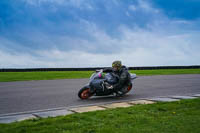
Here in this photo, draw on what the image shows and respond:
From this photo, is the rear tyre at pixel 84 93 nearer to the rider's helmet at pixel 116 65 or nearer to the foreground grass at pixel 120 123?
the rider's helmet at pixel 116 65

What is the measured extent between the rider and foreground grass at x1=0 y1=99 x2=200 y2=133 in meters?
3.45

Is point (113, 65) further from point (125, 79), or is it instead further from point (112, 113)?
point (112, 113)

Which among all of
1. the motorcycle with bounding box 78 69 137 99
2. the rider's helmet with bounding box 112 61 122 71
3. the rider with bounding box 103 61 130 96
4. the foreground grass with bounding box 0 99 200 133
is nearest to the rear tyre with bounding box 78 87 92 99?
the motorcycle with bounding box 78 69 137 99

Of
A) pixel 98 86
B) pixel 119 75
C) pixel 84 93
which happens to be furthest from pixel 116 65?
pixel 84 93

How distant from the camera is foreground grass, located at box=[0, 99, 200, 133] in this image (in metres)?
5.02

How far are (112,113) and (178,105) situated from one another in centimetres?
241

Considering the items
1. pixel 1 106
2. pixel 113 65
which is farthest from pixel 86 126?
pixel 113 65

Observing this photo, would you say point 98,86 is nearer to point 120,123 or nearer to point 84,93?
point 84,93

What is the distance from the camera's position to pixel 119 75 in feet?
34.6

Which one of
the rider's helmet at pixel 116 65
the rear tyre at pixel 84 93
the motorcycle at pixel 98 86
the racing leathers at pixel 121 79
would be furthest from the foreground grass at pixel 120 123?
the rider's helmet at pixel 116 65

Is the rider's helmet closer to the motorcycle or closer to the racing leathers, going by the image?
the racing leathers

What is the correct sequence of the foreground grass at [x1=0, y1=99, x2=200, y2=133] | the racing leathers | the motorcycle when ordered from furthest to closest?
the racing leathers < the motorcycle < the foreground grass at [x1=0, y1=99, x2=200, y2=133]

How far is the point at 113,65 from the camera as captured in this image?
412 inches

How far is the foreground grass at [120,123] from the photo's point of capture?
502 centimetres
